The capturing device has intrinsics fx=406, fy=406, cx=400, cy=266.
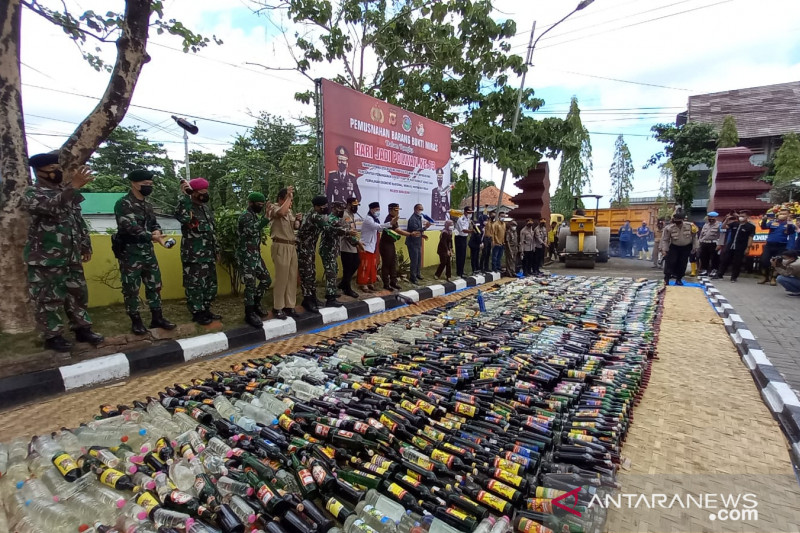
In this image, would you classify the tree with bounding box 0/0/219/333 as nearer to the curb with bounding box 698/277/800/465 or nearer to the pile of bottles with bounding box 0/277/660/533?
the pile of bottles with bounding box 0/277/660/533

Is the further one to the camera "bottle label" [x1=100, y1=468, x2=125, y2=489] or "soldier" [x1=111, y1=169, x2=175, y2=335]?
"soldier" [x1=111, y1=169, x2=175, y2=335]

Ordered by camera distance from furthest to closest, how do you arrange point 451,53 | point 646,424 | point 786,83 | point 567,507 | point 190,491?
point 786,83, point 451,53, point 646,424, point 190,491, point 567,507

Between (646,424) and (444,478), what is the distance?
5.38 ft

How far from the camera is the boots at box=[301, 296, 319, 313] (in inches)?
240

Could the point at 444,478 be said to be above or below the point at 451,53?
below

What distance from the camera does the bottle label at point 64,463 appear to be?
7.09 feet

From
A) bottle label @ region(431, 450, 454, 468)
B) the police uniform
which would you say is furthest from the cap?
the police uniform

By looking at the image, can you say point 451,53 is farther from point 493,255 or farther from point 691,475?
point 691,475

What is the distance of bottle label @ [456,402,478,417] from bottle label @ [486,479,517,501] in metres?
0.70

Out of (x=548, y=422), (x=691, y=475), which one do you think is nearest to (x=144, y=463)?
(x=548, y=422)

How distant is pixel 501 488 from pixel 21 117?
545 cm

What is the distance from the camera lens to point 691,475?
88.6 inches

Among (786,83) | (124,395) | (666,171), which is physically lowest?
(124,395)

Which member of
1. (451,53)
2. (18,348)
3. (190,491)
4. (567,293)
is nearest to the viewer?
(190,491)
